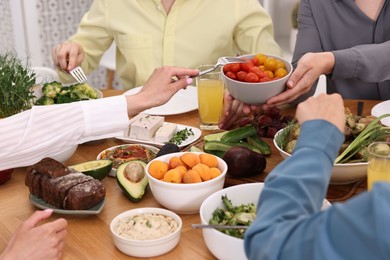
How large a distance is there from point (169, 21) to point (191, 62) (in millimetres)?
225

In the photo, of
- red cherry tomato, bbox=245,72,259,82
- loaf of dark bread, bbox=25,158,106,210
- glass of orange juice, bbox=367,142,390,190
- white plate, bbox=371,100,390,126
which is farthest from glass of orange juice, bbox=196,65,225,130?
glass of orange juice, bbox=367,142,390,190

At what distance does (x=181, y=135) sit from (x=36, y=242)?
776 millimetres

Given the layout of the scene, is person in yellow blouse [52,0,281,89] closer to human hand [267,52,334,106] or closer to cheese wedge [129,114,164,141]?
human hand [267,52,334,106]

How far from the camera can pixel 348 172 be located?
146 centimetres

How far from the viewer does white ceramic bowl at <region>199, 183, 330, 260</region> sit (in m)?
1.17

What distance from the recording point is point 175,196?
138cm

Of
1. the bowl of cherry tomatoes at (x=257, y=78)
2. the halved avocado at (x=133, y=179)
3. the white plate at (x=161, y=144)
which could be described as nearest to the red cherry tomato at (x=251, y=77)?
the bowl of cherry tomatoes at (x=257, y=78)

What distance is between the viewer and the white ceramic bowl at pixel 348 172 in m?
1.44

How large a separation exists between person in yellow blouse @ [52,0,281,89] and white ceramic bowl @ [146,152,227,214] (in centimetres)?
134

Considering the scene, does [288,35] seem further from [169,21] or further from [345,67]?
[345,67]

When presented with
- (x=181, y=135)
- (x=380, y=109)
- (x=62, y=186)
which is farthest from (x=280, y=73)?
(x=62, y=186)

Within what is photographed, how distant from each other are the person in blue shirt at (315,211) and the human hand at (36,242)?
0.51 meters

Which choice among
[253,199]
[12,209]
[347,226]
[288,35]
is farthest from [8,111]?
[288,35]

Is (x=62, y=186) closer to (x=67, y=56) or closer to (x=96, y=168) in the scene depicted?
(x=96, y=168)
